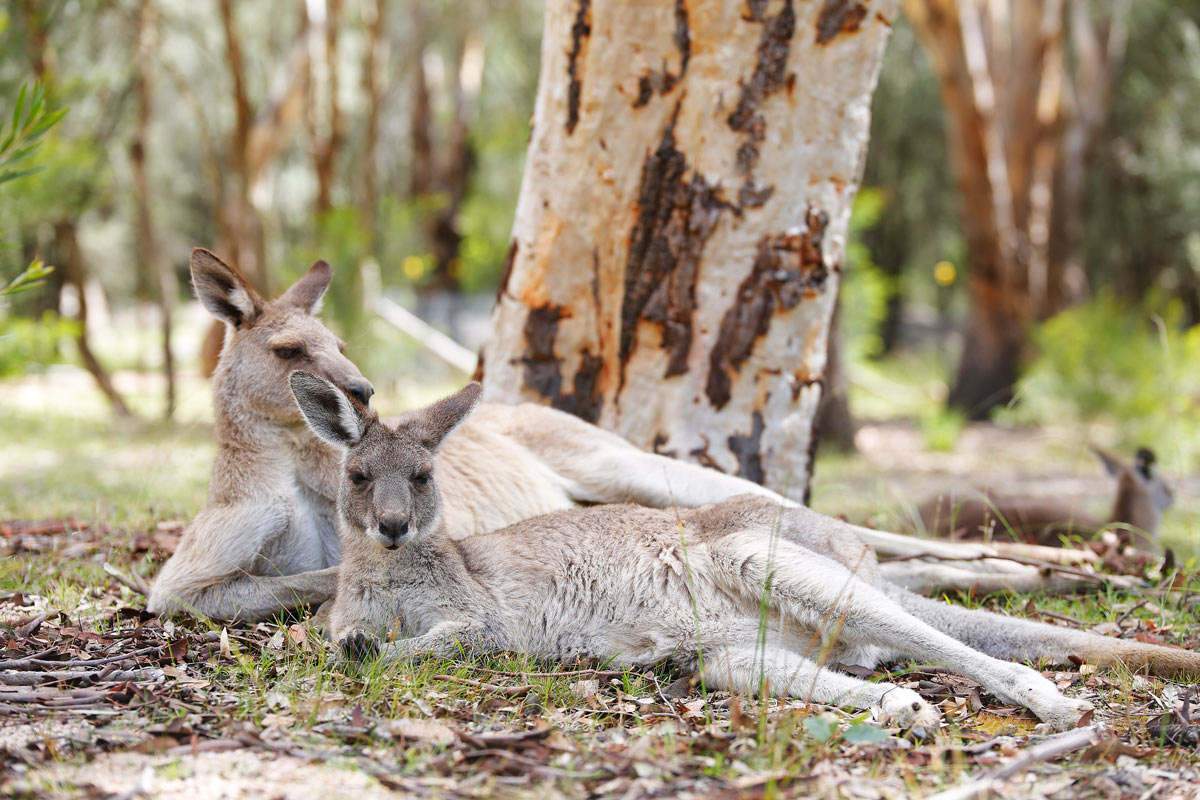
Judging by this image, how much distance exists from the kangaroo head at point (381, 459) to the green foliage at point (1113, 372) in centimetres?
777

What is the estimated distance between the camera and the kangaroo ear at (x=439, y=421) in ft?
10.3

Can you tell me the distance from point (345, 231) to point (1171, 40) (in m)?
14.3

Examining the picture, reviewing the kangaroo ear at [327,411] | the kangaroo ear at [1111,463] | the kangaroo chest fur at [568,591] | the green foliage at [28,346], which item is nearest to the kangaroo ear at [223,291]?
the kangaroo ear at [327,411]

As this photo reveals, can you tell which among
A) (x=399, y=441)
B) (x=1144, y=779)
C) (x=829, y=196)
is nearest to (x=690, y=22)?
(x=829, y=196)

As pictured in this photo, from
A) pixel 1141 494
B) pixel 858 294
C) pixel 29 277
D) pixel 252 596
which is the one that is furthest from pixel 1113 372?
pixel 29 277

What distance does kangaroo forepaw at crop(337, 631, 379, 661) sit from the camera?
287cm

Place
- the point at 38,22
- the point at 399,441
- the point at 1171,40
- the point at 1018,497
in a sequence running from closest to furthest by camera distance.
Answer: the point at 399,441
the point at 1018,497
the point at 38,22
the point at 1171,40

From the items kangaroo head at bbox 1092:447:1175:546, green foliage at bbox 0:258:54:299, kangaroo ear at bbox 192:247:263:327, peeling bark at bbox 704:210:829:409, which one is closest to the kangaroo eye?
kangaroo ear at bbox 192:247:263:327

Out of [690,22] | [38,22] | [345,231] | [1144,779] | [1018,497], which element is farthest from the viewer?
[345,231]

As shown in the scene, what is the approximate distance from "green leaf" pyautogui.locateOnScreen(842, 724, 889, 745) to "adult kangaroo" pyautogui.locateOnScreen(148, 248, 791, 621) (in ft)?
3.49

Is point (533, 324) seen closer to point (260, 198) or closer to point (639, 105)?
point (639, 105)

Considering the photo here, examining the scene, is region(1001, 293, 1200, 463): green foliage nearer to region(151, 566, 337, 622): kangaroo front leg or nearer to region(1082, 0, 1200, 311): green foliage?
region(1082, 0, 1200, 311): green foliage

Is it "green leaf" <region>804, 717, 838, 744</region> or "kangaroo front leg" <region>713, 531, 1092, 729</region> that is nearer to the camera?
"green leaf" <region>804, 717, 838, 744</region>

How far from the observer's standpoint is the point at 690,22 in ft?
14.3
